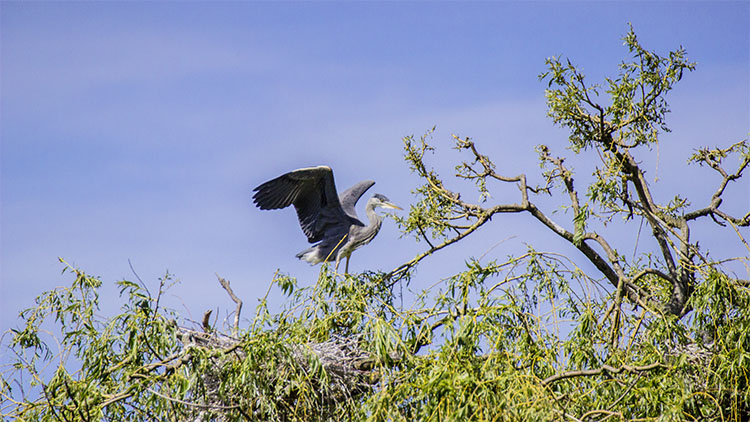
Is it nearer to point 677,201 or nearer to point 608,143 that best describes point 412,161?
point 608,143

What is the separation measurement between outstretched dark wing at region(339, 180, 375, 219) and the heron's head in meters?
0.15

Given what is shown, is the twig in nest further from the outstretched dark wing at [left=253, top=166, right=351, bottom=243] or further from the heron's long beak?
the heron's long beak

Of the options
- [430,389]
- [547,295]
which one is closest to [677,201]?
[547,295]

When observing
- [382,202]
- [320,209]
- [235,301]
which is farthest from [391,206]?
[235,301]

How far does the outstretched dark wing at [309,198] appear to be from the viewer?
7566mm

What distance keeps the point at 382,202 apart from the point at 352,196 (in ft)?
1.01

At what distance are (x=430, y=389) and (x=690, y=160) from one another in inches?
134

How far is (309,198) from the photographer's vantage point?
26.4 ft

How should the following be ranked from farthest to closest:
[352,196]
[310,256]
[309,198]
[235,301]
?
[352,196]
[310,256]
[309,198]
[235,301]

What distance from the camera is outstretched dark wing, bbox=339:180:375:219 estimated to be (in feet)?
27.8

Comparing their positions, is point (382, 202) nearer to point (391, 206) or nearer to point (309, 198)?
point (391, 206)

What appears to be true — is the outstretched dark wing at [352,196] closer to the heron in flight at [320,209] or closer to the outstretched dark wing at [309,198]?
the heron in flight at [320,209]

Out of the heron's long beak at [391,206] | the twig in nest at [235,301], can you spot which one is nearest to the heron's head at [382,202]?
the heron's long beak at [391,206]

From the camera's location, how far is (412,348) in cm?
462
